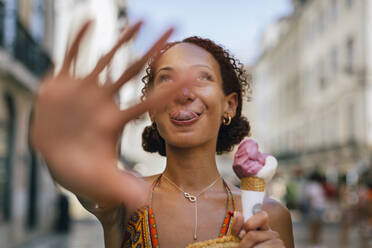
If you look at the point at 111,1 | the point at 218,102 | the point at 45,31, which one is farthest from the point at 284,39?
the point at 218,102

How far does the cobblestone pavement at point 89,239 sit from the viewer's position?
12.7m

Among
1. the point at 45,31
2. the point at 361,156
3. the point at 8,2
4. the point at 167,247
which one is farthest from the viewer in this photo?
the point at 361,156

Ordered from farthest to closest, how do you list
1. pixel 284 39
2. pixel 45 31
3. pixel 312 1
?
1. pixel 284 39
2. pixel 312 1
3. pixel 45 31

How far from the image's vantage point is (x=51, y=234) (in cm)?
1586

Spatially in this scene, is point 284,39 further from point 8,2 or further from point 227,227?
point 227,227

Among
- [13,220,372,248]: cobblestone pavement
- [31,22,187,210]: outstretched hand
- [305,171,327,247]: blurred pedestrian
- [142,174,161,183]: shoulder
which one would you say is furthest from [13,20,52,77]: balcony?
[31,22,187,210]: outstretched hand

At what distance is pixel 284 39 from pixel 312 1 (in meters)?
7.71

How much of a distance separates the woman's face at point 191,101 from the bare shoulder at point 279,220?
0.98ft

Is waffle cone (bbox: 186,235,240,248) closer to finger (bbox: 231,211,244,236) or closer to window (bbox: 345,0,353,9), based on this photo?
finger (bbox: 231,211,244,236)

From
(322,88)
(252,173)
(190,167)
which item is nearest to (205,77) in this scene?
(190,167)

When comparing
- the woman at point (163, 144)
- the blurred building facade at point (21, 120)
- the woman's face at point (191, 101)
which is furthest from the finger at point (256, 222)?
the blurred building facade at point (21, 120)

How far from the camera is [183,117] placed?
1.77m

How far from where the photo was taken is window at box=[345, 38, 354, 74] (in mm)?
25547

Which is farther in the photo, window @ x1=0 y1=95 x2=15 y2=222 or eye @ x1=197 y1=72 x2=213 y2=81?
window @ x1=0 y1=95 x2=15 y2=222
